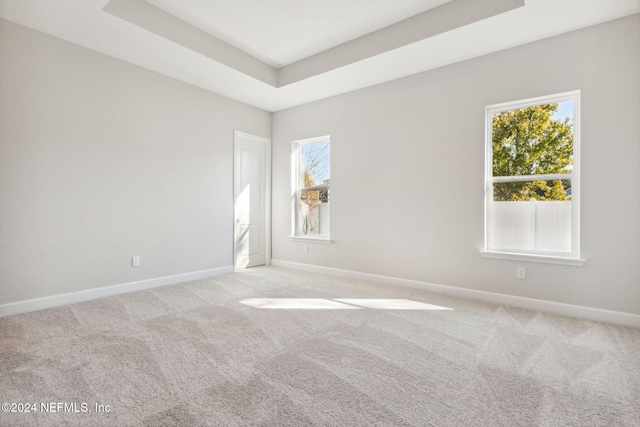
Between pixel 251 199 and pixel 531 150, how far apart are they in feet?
13.0

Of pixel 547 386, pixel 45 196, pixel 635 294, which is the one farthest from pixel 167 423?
pixel 635 294

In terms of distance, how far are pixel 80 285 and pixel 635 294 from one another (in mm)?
5380

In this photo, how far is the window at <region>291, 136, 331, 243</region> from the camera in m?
4.87

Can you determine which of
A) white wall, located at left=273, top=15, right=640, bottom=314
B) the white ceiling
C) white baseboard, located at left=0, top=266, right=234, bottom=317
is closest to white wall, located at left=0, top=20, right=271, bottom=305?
white baseboard, located at left=0, top=266, right=234, bottom=317

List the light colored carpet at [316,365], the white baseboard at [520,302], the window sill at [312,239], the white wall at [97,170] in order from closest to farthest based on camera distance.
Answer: the light colored carpet at [316,365], the white baseboard at [520,302], the white wall at [97,170], the window sill at [312,239]

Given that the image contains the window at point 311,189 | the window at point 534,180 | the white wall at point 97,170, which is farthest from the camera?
the window at point 311,189

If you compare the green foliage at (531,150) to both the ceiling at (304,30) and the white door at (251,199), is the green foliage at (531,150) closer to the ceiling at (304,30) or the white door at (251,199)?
the ceiling at (304,30)

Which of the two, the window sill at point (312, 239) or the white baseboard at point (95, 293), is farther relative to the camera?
the window sill at point (312, 239)

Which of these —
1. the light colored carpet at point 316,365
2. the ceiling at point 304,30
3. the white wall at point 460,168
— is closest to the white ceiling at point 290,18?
the ceiling at point 304,30

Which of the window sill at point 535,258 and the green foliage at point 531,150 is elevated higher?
the green foliage at point 531,150

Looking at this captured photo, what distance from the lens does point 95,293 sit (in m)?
3.31

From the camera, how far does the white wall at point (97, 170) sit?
9.25 feet

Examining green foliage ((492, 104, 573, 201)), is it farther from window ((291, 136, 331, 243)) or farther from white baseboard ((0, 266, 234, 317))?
white baseboard ((0, 266, 234, 317))

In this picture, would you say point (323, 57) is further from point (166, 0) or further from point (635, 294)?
point (635, 294)
